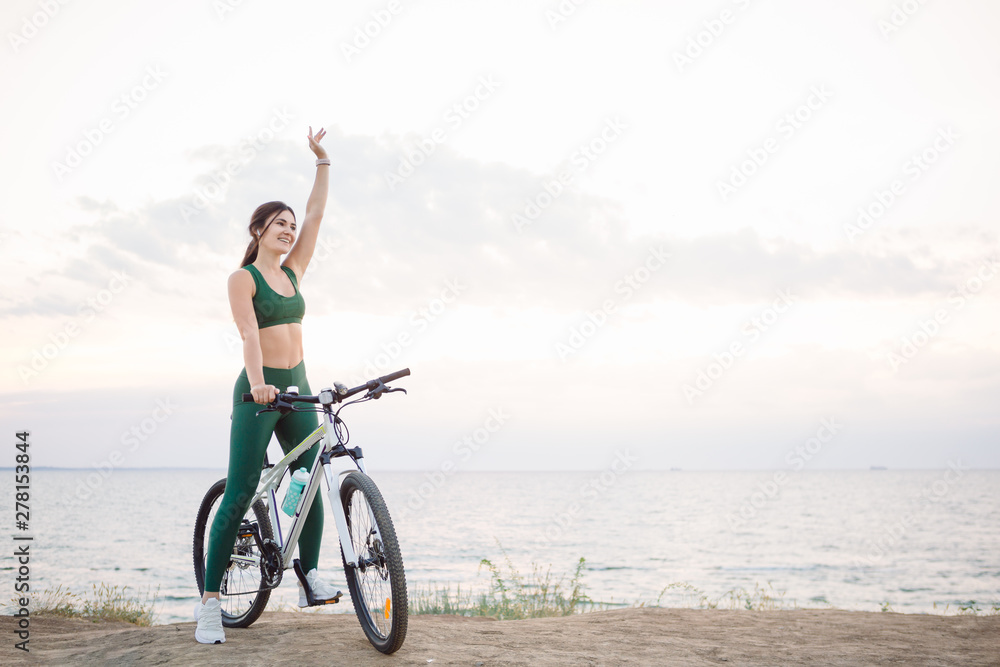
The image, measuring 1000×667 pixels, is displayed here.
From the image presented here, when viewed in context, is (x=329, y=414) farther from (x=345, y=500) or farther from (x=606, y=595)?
(x=606, y=595)

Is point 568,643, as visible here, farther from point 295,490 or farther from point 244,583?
point 244,583

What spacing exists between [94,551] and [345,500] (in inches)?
923

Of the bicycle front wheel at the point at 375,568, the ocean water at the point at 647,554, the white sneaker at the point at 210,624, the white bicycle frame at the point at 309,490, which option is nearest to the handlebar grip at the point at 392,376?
the white bicycle frame at the point at 309,490

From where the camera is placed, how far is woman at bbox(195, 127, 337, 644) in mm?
4062

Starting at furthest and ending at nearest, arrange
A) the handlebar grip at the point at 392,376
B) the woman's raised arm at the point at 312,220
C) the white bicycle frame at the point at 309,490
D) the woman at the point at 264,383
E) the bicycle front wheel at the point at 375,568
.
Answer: the woman's raised arm at the point at 312,220 → the woman at the point at 264,383 → the white bicycle frame at the point at 309,490 → the handlebar grip at the point at 392,376 → the bicycle front wheel at the point at 375,568

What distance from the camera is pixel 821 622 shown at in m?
5.45

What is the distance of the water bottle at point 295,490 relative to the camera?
400 centimetres

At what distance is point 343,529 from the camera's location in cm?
375

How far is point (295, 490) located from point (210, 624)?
3.09 ft

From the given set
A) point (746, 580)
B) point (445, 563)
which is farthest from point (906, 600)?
point (445, 563)

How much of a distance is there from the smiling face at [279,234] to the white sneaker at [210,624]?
6.97 feet

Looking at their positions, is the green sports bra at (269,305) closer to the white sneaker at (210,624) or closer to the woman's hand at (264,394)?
the woman's hand at (264,394)

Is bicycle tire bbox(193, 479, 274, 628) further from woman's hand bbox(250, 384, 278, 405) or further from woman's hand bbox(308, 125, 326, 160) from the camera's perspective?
woman's hand bbox(308, 125, 326, 160)

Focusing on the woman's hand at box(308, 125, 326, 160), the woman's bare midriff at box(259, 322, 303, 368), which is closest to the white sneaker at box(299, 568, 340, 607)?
the woman's bare midriff at box(259, 322, 303, 368)
